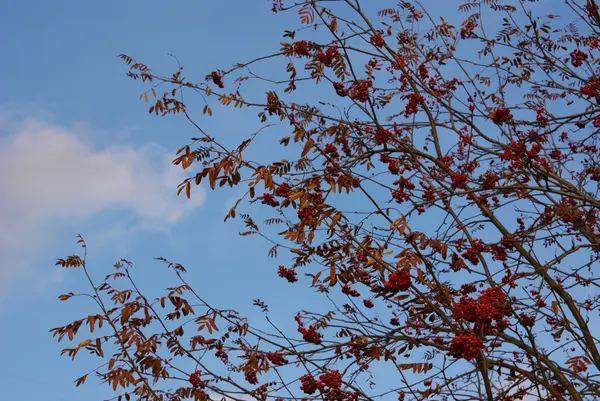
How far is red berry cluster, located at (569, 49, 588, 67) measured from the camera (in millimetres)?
6266

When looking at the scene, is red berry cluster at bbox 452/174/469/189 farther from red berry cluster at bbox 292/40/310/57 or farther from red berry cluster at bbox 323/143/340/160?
red berry cluster at bbox 292/40/310/57

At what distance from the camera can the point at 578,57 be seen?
6.27 m

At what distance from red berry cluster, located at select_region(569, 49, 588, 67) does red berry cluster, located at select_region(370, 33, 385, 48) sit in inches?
79.4

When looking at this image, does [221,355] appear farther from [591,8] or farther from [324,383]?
[591,8]

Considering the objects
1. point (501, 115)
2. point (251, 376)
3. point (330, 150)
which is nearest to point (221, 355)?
point (251, 376)

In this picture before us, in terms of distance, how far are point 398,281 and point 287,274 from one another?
1200 millimetres

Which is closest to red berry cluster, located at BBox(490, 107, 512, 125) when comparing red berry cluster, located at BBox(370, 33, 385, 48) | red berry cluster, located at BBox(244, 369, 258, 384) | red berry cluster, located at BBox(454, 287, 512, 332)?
red berry cluster, located at BBox(370, 33, 385, 48)

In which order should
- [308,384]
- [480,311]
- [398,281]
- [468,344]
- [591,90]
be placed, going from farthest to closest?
[591,90] < [308,384] < [398,281] < [480,311] < [468,344]

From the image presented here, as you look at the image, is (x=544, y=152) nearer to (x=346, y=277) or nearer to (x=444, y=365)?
(x=444, y=365)

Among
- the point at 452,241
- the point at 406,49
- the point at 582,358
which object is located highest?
the point at 406,49

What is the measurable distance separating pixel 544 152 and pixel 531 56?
106cm

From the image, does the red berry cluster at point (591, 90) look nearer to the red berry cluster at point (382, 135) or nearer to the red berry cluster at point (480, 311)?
the red berry cluster at point (382, 135)

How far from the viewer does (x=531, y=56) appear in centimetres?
652

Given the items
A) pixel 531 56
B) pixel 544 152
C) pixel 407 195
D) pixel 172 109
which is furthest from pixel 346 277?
pixel 531 56
